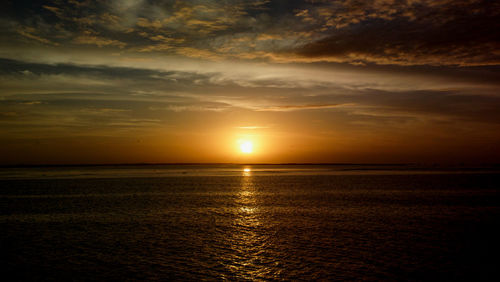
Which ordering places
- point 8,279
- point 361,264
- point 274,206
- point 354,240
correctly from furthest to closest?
point 274,206 < point 354,240 < point 361,264 < point 8,279

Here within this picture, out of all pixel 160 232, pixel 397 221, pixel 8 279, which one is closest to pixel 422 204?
pixel 397 221

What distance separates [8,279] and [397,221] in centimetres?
3194

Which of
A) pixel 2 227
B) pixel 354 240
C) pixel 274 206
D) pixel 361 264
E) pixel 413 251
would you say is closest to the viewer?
pixel 361 264

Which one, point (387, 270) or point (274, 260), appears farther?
point (274, 260)

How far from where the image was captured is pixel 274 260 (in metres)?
21.0

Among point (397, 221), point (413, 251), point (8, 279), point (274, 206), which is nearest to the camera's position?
point (8, 279)

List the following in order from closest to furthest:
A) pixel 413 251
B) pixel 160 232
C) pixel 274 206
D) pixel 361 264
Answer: pixel 361 264, pixel 413 251, pixel 160 232, pixel 274 206

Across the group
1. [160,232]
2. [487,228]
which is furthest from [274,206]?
[487,228]

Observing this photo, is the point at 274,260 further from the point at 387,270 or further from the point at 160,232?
the point at 160,232

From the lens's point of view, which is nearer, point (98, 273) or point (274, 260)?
point (98, 273)

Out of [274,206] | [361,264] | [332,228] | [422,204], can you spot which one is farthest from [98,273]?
[422,204]

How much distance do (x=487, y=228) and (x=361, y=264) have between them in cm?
1782

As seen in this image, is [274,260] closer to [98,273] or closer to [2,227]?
[98,273]

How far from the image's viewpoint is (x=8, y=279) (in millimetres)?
17891
